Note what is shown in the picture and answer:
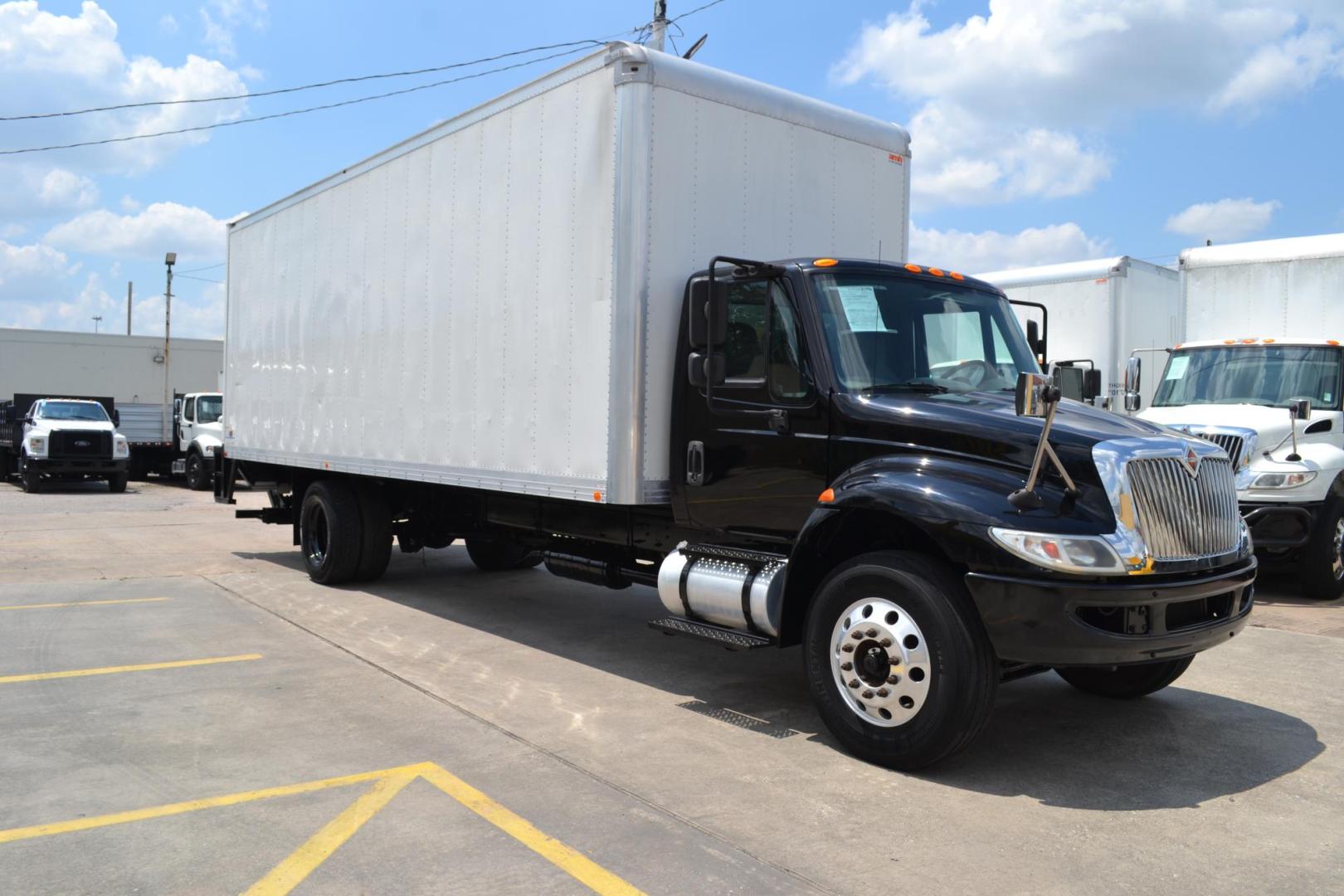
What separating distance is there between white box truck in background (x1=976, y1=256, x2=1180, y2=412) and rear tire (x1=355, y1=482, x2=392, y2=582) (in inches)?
305

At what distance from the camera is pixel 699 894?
3.67 m

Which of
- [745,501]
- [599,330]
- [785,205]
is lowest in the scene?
[745,501]

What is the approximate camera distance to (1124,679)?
6.25 meters

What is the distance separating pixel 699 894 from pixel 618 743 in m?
1.79

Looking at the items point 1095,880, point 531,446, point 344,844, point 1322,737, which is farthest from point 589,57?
point 1322,737

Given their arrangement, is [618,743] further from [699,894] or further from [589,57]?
[589,57]

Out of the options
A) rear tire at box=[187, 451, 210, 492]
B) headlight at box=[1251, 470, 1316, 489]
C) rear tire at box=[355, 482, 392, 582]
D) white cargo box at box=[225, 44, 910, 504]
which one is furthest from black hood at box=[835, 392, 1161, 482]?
rear tire at box=[187, 451, 210, 492]

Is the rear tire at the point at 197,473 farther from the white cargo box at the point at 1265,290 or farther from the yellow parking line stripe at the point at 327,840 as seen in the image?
the yellow parking line stripe at the point at 327,840

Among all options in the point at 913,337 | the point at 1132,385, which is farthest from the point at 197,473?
the point at 913,337

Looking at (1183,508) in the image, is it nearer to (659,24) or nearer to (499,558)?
(499,558)

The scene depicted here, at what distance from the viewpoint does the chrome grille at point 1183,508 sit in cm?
474

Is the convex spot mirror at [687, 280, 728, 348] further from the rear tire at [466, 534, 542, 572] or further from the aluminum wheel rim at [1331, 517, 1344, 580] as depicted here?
the aluminum wheel rim at [1331, 517, 1344, 580]

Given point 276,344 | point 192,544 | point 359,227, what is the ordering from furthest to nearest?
point 192,544 < point 276,344 < point 359,227

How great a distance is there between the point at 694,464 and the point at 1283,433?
7.13m
